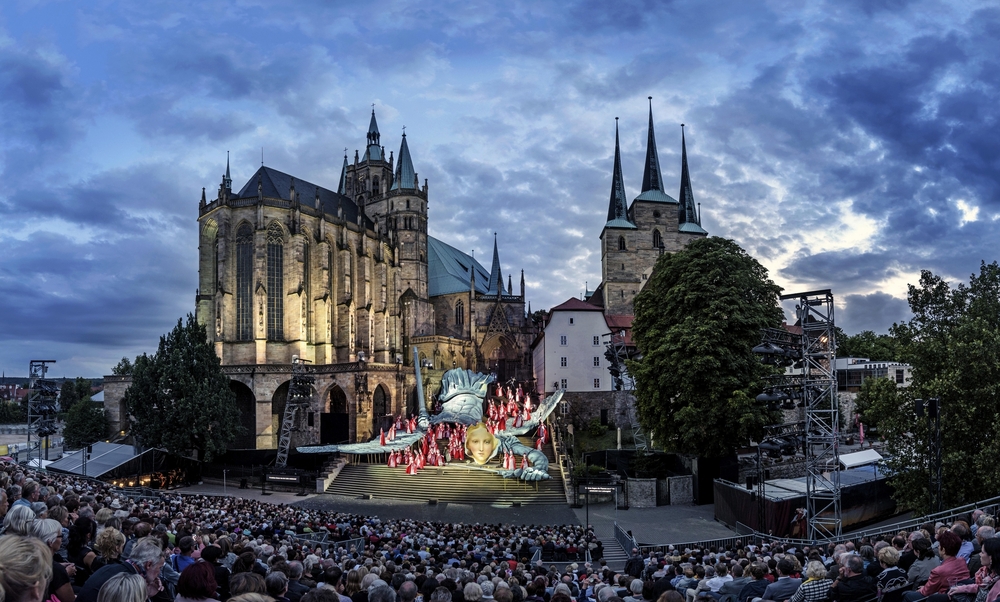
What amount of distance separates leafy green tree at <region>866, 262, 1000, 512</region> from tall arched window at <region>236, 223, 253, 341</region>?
4449 cm

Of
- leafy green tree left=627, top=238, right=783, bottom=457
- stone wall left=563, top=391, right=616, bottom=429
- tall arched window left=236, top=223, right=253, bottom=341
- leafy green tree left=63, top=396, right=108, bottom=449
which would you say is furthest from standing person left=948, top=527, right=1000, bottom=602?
leafy green tree left=63, top=396, right=108, bottom=449

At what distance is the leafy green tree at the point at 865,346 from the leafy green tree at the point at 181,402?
1980 inches

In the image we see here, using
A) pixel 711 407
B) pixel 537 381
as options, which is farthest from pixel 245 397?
pixel 711 407

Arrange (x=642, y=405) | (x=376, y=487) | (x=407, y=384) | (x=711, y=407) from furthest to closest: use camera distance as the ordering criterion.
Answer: (x=407, y=384)
(x=376, y=487)
(x=642, y=405)
(x=711, y=407)

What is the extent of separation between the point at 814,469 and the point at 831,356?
3.98m

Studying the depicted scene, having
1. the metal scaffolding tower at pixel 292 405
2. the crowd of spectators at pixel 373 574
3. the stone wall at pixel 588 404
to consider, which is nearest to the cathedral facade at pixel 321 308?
the metal scaffolding tower at pixel 292 405

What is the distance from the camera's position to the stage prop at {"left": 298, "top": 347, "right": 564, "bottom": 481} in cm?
3788

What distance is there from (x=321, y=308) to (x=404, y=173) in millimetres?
20094

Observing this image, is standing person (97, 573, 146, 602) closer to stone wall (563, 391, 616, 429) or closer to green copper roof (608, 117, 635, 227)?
stone wall (563, 391, 616, 429)

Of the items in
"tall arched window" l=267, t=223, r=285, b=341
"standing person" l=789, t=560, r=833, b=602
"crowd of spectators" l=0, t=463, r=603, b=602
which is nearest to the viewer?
"crowd of spectators" l=0, t=463, r=603, b=602

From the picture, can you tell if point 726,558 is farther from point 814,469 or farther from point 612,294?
point 612,294

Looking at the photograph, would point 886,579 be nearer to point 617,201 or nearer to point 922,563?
point 922,563

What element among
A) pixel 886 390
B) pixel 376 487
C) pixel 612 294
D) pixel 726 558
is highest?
pixel 612 294

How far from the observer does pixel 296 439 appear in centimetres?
5134
